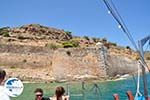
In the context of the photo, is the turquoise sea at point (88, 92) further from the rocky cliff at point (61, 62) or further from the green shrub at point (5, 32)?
the green shrub at point (5, 32)

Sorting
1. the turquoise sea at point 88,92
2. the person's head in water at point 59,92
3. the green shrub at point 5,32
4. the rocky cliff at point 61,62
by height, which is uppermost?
the green shrub at point 5,32

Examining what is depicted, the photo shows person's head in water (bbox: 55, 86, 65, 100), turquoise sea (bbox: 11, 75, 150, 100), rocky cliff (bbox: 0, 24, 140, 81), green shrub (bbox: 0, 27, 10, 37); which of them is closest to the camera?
person's head in water (bbox: 55, 86, 65, 100)

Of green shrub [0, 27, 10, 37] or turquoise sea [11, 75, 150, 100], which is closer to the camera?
turquoise sea [11, 75, 150, 100]

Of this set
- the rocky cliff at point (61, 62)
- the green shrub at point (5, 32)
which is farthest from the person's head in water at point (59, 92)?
the green shrub at point (5, 32)

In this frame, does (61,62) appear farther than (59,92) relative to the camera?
Yes

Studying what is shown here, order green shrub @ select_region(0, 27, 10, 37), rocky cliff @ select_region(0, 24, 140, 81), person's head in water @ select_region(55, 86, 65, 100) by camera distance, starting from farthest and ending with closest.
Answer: green shrub @ select_region(0, 27, 10, 37) → rocky cliff @ select_region(0, 24, 140, 81) → person's head in water @ select_region(55, 86, 65, 100)

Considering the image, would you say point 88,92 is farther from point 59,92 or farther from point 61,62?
point 61,62

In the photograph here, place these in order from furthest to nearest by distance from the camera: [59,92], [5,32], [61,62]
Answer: [5,32]
[61,62]
[59,92]

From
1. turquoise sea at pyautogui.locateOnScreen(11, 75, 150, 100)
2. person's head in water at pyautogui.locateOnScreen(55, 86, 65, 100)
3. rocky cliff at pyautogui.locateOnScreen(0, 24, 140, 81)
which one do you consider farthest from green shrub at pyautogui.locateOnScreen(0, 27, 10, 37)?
person's head in water at pyautogui.locateOnScreen(55, 86, 65, 100)

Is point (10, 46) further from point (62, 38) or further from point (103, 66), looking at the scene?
point (62, 38)

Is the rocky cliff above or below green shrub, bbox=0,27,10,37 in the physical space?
below

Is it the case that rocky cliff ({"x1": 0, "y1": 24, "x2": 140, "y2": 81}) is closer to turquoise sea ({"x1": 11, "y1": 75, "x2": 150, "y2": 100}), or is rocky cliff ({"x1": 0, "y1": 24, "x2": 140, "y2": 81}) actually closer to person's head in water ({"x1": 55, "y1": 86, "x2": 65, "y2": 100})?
turquoise sea ({"x1": 11, "y1": 75, "x2": 150, "y2": 100})

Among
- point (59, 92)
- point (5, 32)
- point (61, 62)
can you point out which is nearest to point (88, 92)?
point (59, 92)

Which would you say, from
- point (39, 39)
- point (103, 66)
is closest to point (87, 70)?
point (103, 66)
